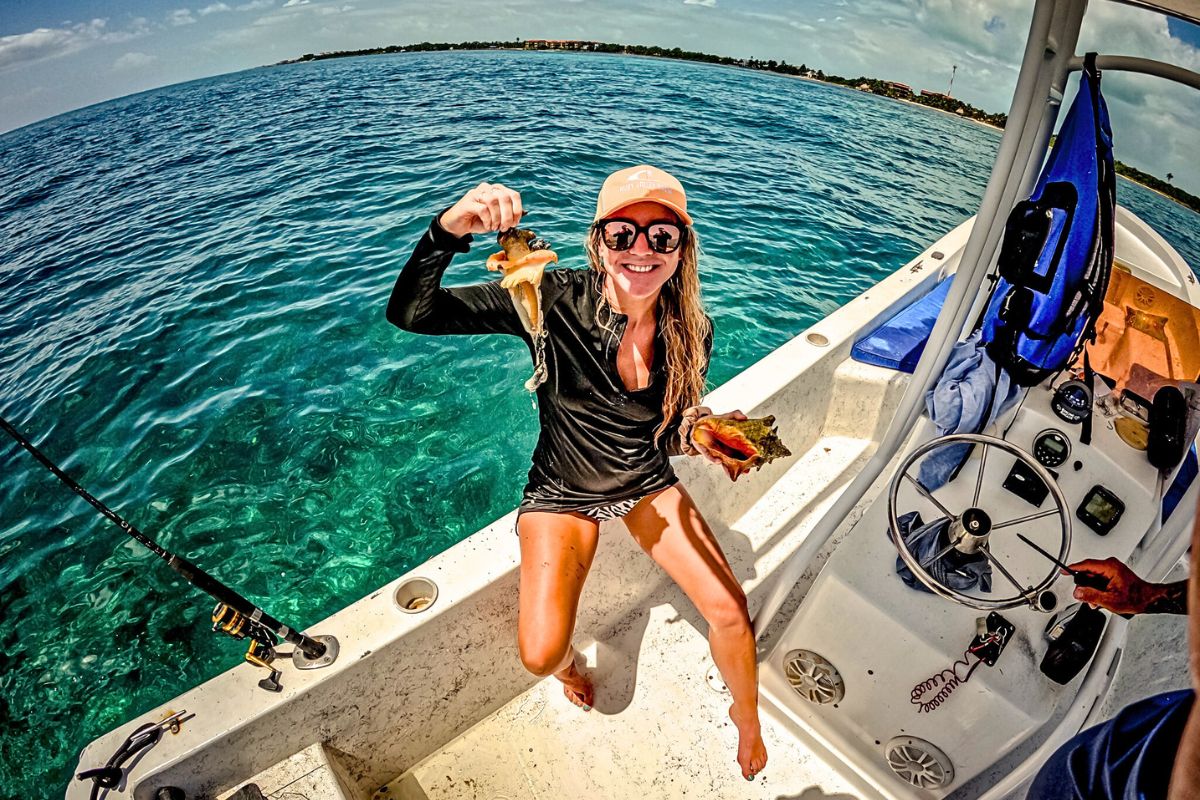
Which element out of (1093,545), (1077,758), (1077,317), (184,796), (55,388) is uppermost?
(1077,317)

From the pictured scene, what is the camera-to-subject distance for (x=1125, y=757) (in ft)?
3.75

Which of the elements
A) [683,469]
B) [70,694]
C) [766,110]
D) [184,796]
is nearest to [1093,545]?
[683,469]

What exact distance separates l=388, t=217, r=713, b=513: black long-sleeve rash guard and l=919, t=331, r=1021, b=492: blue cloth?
3.52 feet

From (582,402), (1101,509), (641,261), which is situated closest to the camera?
(641,261)

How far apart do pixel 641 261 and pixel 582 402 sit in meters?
0.63

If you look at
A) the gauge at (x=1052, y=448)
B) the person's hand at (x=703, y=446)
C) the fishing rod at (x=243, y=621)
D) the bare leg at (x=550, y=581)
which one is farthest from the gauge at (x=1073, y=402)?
the fishing rod at (x=243, y=621)

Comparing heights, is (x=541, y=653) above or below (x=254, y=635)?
below

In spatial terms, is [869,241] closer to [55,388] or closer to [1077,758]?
[1077,758]

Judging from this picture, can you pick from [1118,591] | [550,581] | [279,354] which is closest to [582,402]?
[550,581]

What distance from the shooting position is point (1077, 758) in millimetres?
1264

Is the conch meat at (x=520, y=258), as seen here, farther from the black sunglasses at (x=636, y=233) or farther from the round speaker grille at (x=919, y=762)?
the round speaker grille at (x=919, y=762)

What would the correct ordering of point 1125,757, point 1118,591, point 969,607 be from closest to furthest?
point 1125,757, point 1118,591, point 969,607

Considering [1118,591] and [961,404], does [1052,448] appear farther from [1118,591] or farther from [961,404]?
[1118,591]

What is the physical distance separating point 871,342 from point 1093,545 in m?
1.74
